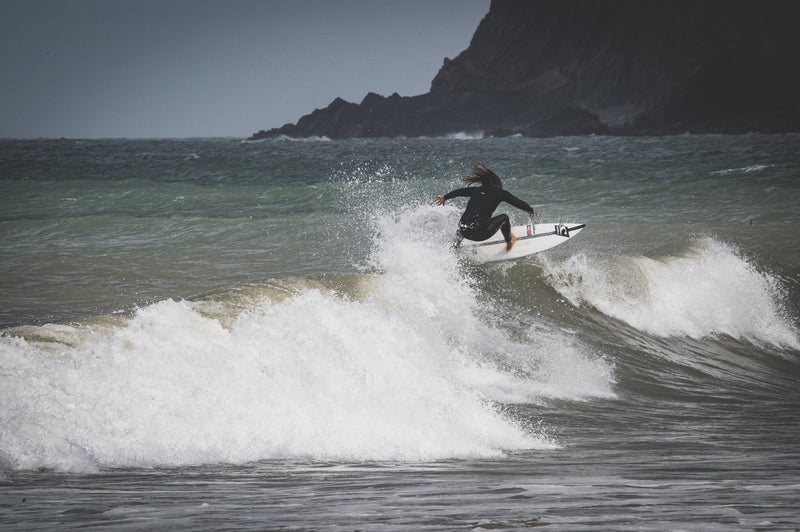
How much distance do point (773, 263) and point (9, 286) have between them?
1212cm

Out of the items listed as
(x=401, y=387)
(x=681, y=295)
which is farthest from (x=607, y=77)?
(x=401, y=387)

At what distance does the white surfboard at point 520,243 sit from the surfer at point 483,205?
6.6 inches

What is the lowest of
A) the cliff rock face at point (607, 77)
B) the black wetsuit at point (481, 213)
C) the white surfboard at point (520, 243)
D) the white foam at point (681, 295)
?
the white foam at point (681, 295)

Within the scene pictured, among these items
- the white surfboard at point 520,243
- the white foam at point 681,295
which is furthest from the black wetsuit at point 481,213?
the white foam at point 681,295

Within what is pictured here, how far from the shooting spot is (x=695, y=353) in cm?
907

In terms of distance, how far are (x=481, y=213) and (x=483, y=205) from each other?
0.38 ft

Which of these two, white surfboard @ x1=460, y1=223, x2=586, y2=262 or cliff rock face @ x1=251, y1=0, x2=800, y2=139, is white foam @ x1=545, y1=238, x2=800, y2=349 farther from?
cliff rock face @ x1=251, y1=0, x2=800, y2=139

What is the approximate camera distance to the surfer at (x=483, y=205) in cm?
1005

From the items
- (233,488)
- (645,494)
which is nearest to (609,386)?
(645,494)

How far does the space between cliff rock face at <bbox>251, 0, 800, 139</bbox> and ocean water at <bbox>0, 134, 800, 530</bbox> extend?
3589 inches

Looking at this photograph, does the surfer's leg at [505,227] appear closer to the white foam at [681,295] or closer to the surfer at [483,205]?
the surfer at [483,205]

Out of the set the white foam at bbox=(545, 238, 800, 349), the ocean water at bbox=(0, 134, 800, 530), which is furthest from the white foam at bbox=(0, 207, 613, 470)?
the white foam at bbox=(545, 238, 800, 349)

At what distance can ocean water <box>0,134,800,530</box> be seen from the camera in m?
3.28

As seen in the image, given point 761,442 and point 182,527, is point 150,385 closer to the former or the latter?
point 182,527
